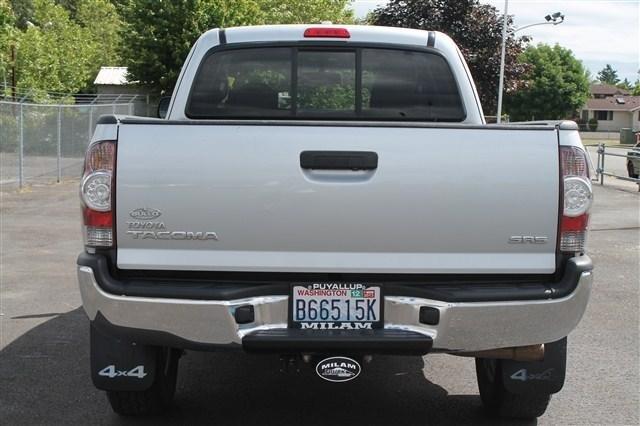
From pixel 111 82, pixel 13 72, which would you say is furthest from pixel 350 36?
pixel 111 82

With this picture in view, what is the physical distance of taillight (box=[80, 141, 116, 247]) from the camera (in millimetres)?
3838

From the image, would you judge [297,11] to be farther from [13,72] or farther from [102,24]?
[13,72]

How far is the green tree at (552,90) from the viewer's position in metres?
90.6

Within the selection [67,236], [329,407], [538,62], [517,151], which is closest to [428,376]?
[329,407]

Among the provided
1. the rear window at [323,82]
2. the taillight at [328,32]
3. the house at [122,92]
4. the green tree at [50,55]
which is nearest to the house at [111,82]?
the house at [122,92]

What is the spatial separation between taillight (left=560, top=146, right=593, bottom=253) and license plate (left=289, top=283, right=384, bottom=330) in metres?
0.88

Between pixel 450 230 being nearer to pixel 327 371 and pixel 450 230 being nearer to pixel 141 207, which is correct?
pixel 327 371

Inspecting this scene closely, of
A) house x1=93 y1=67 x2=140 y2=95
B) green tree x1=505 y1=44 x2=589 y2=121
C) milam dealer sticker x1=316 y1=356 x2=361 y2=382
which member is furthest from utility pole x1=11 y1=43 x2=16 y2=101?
green tree x1=505 y1=44 x2=589 y2=121

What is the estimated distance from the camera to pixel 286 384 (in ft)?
18.2

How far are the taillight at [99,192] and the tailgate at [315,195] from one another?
5 cm

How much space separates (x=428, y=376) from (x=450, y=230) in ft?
7.02

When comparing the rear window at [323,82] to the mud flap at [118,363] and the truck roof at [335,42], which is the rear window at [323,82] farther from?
the mud flap at [118,363]

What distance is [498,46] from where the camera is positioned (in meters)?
36.1

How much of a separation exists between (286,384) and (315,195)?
2075 mm
